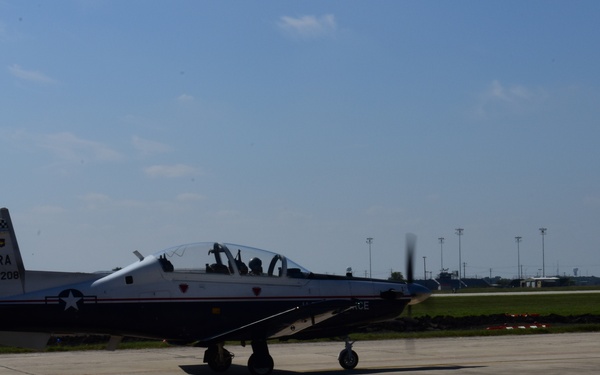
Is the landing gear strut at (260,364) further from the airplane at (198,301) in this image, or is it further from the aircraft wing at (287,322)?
the aircraft wing at (287,322)

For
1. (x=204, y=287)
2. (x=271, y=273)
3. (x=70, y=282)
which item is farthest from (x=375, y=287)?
(x=70, y=282)

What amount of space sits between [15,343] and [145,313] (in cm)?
234

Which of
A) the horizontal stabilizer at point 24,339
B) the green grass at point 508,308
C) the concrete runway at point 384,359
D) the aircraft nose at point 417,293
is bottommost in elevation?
the concrete runway at point 384,359

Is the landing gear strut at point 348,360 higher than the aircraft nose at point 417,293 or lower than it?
lower

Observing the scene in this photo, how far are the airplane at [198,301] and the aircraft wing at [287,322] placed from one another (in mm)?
19

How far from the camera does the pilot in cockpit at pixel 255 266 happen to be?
18094mm

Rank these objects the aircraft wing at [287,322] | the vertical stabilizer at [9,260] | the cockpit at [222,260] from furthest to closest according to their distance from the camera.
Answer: the cockpit at [222,260]
the aircraft wing at [287,322]
the vertical stabilizer at [9,260]

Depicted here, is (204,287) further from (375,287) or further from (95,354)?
(95,354)

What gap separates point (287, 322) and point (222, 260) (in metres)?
1.76

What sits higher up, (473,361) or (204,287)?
(204,287)

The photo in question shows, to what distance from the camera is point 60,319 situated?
54.4 ft

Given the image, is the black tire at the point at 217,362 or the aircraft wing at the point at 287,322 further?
the black tire at the point at 217,362

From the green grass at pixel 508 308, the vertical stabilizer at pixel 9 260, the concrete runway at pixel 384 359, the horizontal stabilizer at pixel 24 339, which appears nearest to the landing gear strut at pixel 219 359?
the concrete runway at pixel 384 359

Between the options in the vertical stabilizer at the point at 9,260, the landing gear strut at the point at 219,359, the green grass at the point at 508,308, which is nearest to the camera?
the vertical stabilizer at the point at 9,260
